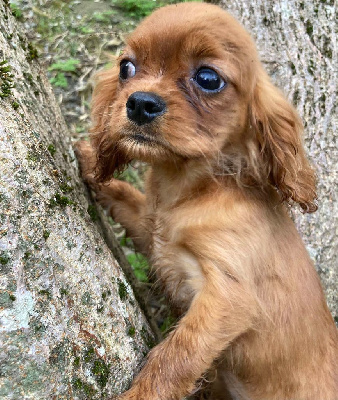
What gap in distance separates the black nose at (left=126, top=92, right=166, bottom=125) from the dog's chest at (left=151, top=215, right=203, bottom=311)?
2.59ft

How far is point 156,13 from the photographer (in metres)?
2.48

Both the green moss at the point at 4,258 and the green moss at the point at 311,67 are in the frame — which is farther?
the green moss at the point at 311,67

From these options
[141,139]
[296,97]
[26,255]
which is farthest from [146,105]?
[296,97]

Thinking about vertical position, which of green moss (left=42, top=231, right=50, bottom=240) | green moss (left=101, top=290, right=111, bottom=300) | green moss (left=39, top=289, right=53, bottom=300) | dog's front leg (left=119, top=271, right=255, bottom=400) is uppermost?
green moss (left=42, top=231, right=50, bottom=240)

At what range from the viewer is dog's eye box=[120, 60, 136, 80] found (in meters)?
2.46

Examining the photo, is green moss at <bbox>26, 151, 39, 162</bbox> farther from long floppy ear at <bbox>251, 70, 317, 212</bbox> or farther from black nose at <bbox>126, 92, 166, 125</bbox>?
long floppy ear at <bbox>251, 70, 317, 212</bbox>

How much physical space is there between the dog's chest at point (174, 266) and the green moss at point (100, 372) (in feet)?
2.29

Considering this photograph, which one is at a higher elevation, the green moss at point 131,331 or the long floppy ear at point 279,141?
→ the long floppy ear at point 279,141

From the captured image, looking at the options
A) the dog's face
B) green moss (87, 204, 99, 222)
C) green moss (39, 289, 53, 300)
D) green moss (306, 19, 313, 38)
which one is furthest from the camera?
green moss (306, 19, 313, 38)

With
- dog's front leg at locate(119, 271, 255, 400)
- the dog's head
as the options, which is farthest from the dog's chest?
the dog's head

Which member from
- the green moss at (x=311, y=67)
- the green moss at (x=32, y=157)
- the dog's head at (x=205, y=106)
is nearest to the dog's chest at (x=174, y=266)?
the dog's head at (x=205, y=106)

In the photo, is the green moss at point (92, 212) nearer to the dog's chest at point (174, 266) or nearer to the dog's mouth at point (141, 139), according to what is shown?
the dog's chest at point (174, 266)

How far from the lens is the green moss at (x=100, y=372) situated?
200 cm

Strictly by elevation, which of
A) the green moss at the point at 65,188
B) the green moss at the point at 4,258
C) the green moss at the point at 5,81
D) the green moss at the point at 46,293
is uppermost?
the green moss at the point at 5,81
